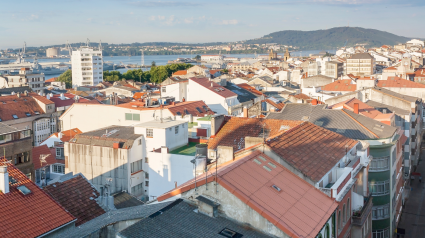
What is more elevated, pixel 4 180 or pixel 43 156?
pixel 4 180

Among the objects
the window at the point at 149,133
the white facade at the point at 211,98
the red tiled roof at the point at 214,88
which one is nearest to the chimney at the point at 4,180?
the window at the point at 149,133

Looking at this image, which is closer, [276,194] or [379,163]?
[276,194]

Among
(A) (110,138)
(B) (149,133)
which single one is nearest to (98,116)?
(A) (110,138)

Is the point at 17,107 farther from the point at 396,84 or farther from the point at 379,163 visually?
the point at 379,163

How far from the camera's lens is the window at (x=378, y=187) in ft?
69.6

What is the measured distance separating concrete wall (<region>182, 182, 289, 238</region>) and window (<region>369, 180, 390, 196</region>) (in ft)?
40.1

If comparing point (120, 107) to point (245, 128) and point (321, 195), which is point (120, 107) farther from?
point (321, 195)

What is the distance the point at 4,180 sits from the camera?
11266mm

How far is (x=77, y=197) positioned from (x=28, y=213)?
347 cm

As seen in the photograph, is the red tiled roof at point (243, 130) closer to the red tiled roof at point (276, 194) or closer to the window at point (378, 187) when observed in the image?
the window at point (378, 187)

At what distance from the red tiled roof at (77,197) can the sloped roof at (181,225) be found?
4329 millimetres

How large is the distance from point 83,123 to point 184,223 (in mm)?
23715

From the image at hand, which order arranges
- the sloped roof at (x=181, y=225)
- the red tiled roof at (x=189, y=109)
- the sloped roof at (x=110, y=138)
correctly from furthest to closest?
the red tiled roof at (x=189, y=109) < the sloped roof at (x=110, y=138) < the sloped roof at (x=181, y=225)

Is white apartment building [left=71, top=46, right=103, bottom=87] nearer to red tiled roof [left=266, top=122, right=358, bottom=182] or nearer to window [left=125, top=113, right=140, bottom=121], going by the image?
window [left=125, top=113, right=140, bottom=121]
